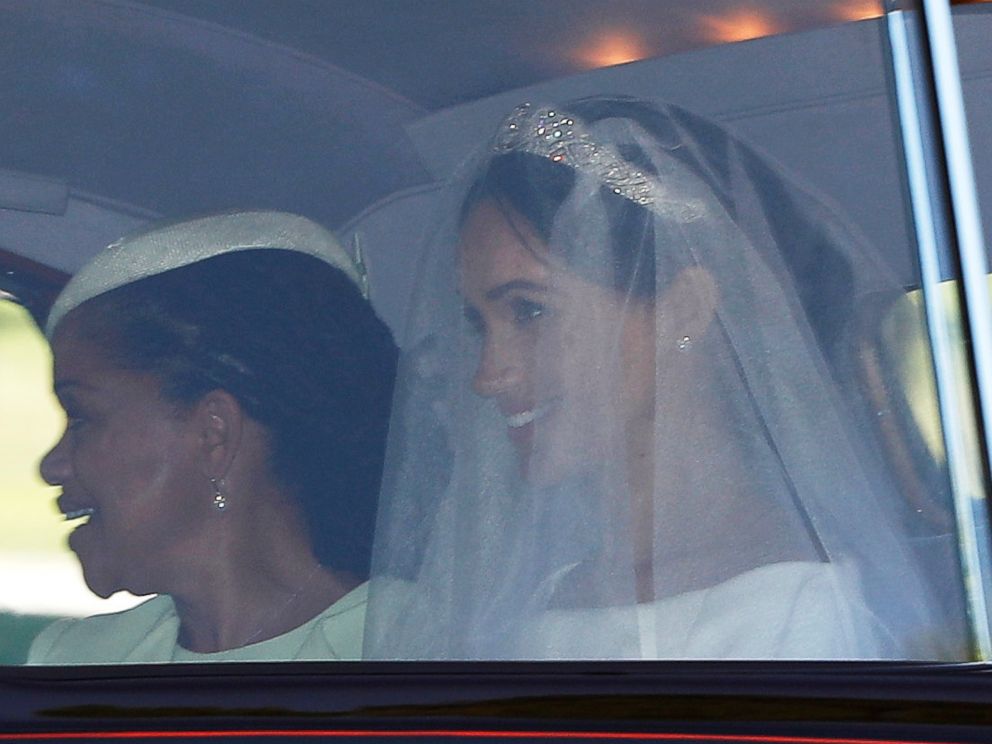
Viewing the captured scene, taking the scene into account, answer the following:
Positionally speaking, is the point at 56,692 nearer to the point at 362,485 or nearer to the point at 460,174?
the point at 362,485

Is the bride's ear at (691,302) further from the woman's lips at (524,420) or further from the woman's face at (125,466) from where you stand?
the woman's face at (125,466)

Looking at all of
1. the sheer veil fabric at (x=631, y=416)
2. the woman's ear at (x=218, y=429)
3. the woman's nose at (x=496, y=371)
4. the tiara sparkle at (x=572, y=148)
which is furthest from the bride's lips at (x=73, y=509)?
the tiara sparkle at (x=572, y=148)

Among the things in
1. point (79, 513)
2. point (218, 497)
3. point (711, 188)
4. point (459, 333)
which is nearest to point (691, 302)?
point (711, 188)

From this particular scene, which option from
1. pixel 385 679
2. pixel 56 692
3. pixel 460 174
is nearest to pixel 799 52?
pixel 460 174

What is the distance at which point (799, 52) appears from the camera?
1658 millimetres

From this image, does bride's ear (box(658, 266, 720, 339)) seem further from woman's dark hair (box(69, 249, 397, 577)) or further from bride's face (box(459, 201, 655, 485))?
woman's dark hair (box(69, 249, 397, 577))

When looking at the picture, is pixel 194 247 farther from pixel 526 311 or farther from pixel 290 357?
pixel 526 311

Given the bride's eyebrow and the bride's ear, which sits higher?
the bride's eyebrow

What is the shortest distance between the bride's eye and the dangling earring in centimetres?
33

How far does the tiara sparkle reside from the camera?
169 cm

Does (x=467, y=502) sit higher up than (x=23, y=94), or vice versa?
(x=23, y=94)

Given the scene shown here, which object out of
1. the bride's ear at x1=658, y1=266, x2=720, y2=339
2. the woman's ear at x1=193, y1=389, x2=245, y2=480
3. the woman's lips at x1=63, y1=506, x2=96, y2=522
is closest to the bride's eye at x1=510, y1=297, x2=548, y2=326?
the bride's ear at x1=658, y1=266, x2=720, y2=339

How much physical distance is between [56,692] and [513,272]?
59 cm

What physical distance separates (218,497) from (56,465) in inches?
6.1
